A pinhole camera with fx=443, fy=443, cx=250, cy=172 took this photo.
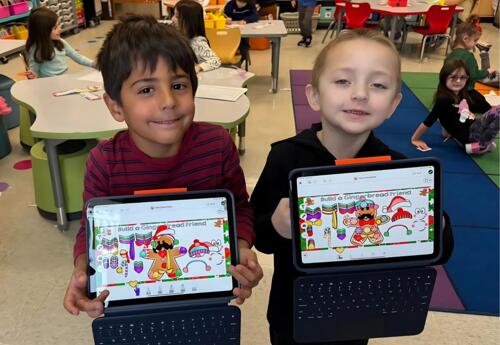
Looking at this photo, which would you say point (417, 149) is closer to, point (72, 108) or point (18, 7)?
point (72, 108)

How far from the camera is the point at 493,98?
4.73m

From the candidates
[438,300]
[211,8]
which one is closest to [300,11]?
[211,8]

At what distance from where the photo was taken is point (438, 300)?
2.07m

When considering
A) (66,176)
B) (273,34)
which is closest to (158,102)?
(66,176)

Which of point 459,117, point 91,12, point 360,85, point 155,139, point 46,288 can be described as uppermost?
point 360,85

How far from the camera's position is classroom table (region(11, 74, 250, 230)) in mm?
2131

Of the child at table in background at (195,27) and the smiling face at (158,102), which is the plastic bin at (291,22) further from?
the smiling face at (158,102)

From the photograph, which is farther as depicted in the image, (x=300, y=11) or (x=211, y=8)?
(x=300, y=11)

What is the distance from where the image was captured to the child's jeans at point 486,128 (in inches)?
135

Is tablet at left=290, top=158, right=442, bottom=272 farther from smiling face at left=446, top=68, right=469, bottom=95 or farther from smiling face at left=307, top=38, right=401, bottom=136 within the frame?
smiling face at left=446, top=68, right=469, bottom=95

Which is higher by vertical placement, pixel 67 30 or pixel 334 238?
pixel 334 238

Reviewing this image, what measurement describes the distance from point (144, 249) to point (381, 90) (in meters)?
0.61

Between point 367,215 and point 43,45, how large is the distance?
3.34 metres

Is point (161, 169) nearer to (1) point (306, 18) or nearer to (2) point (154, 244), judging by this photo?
(2) point (154, 244)
